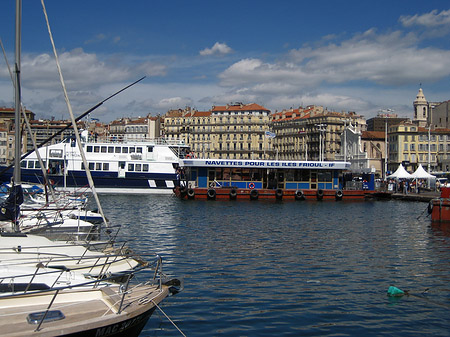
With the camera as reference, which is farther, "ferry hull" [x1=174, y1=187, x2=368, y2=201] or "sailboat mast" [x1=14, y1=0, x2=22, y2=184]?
"ferry hull" [x1=174, y1=187, x2=368, y2=201]

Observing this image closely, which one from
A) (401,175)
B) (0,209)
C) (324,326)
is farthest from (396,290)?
(401,175)

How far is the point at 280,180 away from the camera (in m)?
58.8

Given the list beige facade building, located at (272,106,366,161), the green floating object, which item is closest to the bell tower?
beige facade building, located at (272,106,366,161)

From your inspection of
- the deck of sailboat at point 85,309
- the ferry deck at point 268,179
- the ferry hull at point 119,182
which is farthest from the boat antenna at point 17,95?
the ferry hull at point 119,182

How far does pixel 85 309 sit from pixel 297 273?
10.1m

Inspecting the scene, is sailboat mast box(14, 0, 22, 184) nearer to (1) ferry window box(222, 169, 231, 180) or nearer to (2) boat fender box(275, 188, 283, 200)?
(2) boat fender box(275, 188, 283, 200)

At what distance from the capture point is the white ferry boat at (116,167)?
58.8 m

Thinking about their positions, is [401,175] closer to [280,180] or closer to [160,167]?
[280,180]

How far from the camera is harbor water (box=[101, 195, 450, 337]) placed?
1302 cm

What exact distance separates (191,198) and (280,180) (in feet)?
36.0

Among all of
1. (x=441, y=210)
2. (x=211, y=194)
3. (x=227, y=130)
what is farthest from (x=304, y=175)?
(x=227, y=130)

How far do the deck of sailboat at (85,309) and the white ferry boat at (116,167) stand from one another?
159ft

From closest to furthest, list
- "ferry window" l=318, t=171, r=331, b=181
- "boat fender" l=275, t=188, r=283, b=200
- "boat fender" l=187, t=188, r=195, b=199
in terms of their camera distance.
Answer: "boat fender" l=187, t=188, r=195, b=199 → "boat fender" l=275, t=188, r=283, b=200 → "ferry window" l=318, t=171, r=331, b=181

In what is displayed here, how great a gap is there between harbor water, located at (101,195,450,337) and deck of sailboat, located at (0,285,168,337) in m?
1.78
